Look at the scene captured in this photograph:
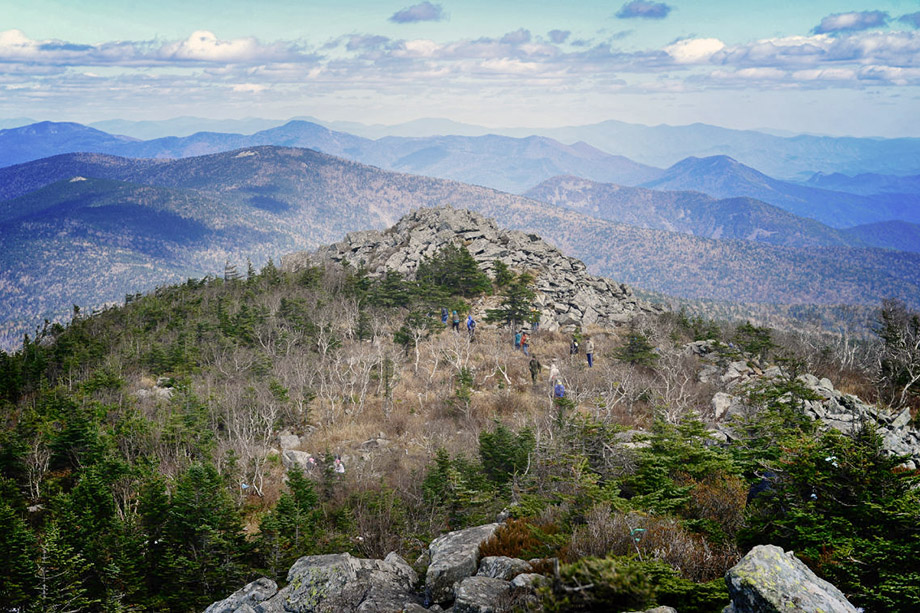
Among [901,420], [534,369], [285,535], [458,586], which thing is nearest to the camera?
[458,586]

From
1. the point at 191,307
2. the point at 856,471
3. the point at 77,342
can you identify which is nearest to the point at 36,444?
the point at 77,342

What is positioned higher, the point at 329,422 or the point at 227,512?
the point at 227,512

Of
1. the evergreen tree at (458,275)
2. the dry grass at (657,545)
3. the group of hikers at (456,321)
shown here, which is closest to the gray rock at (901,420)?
the dry grass at (657,545)

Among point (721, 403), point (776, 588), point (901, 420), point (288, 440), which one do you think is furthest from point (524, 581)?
point (288, 440)

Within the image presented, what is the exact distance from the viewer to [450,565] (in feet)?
34.1

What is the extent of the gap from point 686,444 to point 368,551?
1084cm

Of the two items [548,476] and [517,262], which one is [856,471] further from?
[517,262]

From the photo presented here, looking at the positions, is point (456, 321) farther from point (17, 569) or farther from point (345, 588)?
point (345, 588)

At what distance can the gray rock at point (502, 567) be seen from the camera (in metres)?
9.41

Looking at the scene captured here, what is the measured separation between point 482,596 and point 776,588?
14.3 feet

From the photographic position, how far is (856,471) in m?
8.52

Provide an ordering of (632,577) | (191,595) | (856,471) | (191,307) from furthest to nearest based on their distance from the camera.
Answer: (191,307) < (191,595) < (856,471) < (632,577)

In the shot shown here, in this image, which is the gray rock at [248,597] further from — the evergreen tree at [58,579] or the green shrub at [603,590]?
the green shrub at [603,590]

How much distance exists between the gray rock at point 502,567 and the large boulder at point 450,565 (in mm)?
352
